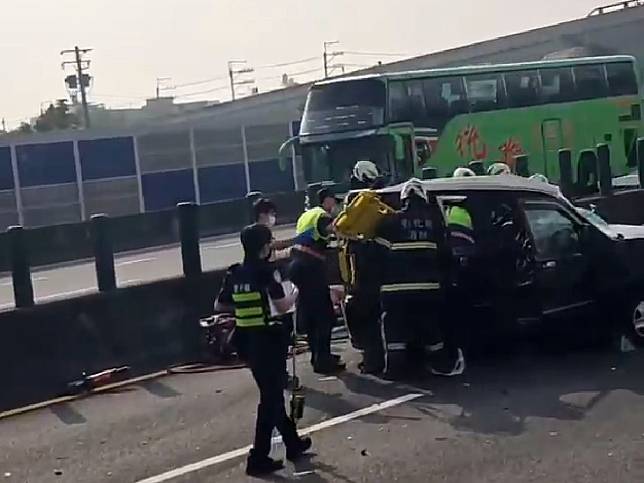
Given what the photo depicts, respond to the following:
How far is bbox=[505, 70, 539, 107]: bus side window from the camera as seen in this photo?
28953mm

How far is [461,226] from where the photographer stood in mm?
10766

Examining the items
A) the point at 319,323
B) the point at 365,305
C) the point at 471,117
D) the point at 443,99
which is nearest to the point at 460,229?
the point at 365,305

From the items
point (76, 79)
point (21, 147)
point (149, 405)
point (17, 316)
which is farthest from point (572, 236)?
point (76, 79)

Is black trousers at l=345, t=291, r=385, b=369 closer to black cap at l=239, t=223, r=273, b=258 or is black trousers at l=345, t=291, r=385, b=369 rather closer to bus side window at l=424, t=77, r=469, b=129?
black cap at l=239, t=223, r=273, b=258

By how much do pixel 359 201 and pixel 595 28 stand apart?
5299 cm

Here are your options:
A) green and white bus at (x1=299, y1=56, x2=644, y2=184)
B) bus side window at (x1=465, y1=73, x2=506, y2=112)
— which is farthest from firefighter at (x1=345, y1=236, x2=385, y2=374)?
bus side window at (x1=465, y1=73, x2=506, y2=112)

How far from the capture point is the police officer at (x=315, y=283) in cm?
1091

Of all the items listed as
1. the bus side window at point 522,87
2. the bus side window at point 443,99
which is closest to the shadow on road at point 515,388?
the bus side window at point 443,99

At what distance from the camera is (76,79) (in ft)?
316

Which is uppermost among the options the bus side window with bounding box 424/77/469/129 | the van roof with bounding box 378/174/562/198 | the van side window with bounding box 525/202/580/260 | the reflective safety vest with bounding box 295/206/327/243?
the bus side window with bounding box 424/77/469/129

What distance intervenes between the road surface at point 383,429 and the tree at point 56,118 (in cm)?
9400

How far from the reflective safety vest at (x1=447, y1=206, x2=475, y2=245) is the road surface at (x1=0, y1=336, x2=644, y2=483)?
112 cm

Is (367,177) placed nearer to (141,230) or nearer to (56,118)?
(141,230)

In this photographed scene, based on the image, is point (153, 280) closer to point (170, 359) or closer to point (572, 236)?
point (170, 359)
